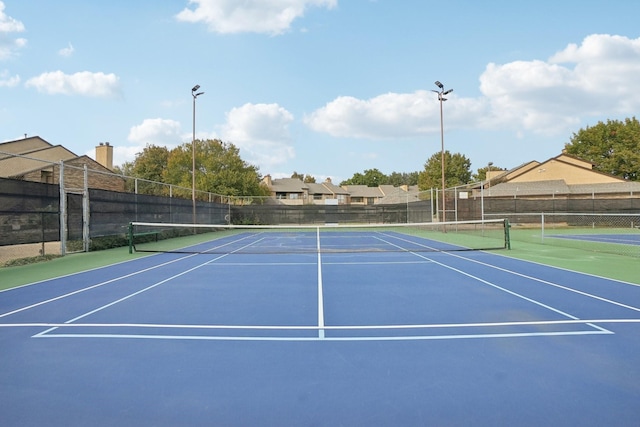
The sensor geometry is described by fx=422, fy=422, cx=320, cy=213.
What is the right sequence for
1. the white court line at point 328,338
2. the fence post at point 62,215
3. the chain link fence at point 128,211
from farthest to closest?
the fence post at point 62,215 < the chain link fence at point 128,211 < the white court line at point 328,338

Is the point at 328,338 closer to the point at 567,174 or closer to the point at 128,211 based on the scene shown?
the point at 128,211

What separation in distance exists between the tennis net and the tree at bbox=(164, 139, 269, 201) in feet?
61.5

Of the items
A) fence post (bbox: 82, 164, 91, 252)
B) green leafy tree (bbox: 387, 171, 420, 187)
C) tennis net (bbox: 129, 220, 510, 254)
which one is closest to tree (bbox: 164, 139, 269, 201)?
tennis net (bbox: 129, 220, 510, 254)

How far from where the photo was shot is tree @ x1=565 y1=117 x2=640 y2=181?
5588cm

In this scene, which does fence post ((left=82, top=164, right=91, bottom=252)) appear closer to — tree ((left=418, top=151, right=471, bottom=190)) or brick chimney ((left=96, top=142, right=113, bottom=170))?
brick chimney ((left=96, top=142, right=113, bottom=170))

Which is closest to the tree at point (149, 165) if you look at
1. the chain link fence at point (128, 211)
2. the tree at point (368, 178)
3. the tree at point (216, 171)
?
the tree at point (216, 171)

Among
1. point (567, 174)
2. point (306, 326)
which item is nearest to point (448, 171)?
point (567, 174)

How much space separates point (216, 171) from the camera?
54.9 metres

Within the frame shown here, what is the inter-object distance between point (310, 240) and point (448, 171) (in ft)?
166

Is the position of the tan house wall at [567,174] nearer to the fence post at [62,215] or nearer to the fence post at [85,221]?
the fence post at [85,221]

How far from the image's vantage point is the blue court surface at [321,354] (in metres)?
3.48

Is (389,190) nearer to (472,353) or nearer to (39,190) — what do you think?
(39,190)

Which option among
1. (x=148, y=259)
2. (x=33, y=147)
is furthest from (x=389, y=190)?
(x=148, y=259)

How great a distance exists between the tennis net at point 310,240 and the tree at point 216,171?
18754 millimetres
